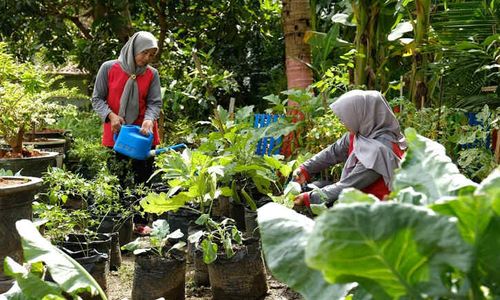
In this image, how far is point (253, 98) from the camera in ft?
30.9

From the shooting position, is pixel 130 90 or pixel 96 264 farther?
pixel 130 90

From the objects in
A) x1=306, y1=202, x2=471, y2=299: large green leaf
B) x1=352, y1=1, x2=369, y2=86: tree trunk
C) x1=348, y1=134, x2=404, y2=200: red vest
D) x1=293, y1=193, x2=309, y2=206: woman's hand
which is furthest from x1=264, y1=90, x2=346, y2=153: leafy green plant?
x1=306, y1=202, x2=471, y2=299: large green leaf

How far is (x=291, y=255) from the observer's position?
103cm

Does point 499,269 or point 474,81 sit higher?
point 499,269

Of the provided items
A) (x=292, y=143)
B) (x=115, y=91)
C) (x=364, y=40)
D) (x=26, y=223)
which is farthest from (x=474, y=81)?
(x=26, y=223)

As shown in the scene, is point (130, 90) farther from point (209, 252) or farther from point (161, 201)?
point (209, 252)

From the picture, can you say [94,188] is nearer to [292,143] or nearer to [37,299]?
[292,143]

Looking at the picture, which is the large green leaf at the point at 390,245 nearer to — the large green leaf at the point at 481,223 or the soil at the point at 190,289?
the large green leaf at the point at 481,223

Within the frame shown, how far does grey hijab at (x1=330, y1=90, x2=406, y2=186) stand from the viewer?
3250 mm

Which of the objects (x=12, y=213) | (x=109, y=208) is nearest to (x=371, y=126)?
(x=109, y=208)

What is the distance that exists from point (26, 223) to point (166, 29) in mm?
7049

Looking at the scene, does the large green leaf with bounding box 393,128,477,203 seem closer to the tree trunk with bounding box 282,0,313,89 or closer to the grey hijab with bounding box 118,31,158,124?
the grey hijab with bounding box 118,31,158,124

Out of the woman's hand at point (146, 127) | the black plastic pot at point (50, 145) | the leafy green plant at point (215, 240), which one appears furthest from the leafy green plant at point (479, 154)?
the black plastic pot at point (50, 145)

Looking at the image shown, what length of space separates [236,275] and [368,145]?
3.19ft
